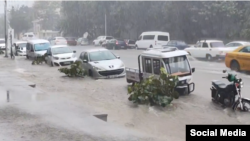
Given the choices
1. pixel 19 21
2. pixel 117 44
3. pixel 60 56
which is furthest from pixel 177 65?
pixel 19 21

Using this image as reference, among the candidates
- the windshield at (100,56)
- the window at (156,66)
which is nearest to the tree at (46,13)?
the windshield at (100,56)

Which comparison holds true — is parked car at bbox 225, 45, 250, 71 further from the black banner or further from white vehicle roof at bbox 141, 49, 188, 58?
the black banner

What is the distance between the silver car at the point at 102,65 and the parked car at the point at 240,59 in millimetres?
5335

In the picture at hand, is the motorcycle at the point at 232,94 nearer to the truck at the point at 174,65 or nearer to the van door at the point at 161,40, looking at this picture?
the truck at the point at 174,65

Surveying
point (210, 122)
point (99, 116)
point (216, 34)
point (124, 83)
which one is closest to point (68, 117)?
point (99, 116)

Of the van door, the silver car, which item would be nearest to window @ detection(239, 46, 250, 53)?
the silver car

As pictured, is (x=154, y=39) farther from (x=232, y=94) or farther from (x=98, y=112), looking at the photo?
(x=98, y=112)

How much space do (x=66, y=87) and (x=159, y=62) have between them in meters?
4.53

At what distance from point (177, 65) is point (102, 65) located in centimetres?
623

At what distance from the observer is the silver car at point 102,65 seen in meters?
19.0

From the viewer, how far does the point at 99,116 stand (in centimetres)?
1005

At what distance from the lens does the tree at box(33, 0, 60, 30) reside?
10700cm

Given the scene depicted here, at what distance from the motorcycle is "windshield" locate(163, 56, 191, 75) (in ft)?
5.96

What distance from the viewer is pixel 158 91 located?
39.6 feet
